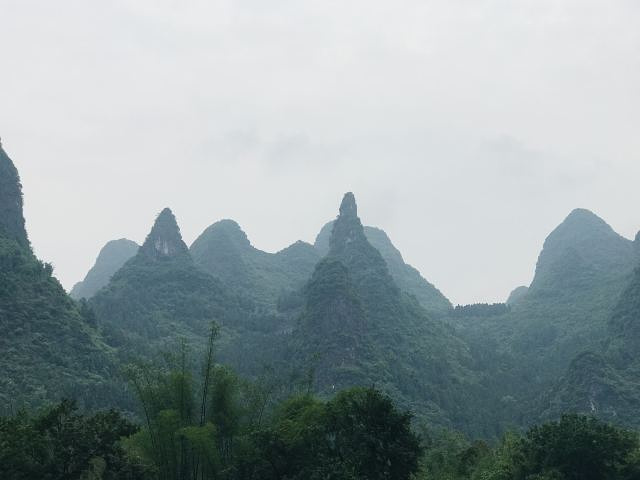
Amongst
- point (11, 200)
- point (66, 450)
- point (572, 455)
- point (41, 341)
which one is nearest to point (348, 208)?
point (11, 200)

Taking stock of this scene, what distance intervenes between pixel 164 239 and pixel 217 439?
11843 cm

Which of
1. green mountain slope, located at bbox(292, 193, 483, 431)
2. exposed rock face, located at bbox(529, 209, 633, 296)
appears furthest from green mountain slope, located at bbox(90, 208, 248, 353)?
exposed rock face, located at bbox(529, 209, 633, 296)

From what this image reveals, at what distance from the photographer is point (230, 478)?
25.0 metres

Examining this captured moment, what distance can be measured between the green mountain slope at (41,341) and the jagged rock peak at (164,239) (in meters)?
47.7

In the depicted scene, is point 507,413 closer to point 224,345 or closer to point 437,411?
point 437,411

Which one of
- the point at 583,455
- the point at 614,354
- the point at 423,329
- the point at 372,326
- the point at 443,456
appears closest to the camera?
the point at 583,455

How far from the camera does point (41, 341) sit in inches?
2862

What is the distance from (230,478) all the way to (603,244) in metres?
173

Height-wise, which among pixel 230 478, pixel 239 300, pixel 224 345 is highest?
pixel 239 300

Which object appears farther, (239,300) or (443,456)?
(239,300)

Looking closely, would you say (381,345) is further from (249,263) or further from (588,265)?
(588,265)

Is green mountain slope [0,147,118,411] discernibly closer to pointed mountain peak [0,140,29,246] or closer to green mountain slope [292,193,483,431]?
pointed mountain peak [0,140,29,246]

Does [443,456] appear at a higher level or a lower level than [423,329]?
lower

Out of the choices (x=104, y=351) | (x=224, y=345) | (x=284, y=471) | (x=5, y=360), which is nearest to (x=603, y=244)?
(x=224, y=345)
